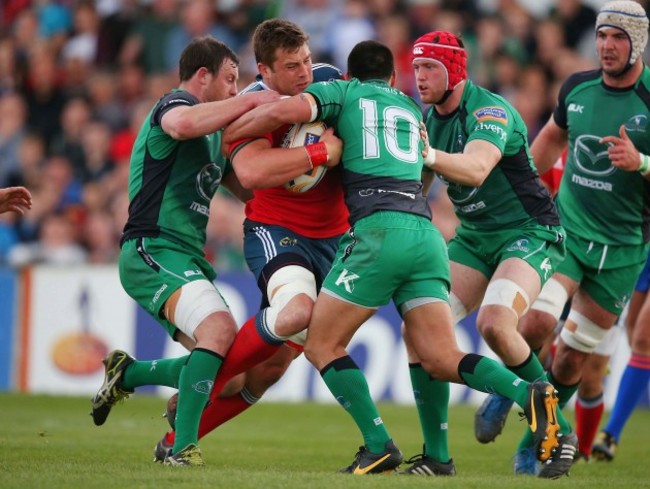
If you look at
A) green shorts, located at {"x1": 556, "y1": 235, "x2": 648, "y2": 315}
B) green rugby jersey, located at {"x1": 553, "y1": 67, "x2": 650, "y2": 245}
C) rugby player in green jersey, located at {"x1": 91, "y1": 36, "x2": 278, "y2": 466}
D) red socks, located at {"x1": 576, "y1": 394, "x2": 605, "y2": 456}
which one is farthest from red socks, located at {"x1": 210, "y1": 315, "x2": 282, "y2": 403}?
red socks, located at {"x1": 576, "y1": 394, "x2": 605, "y2": 456}

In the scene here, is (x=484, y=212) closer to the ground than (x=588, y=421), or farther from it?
farther from it

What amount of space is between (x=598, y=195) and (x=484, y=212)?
115 cm

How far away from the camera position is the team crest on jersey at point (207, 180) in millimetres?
8414

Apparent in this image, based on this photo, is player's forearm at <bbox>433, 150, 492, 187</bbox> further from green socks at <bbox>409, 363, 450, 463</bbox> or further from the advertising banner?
the advertising banner

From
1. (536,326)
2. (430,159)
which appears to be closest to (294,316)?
(430,159)

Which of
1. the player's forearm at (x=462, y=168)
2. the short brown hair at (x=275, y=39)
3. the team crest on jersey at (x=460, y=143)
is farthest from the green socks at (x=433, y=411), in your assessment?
the short brown hair at (x=275, y=39)

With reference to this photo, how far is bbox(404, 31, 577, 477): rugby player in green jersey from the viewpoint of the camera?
26.5 ft

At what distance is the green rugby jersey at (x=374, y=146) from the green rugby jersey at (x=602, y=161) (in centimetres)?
210

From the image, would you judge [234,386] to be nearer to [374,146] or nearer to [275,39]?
[374,146]

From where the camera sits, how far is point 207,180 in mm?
8461

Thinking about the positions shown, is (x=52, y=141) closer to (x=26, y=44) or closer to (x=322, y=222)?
(x=26, y=44)

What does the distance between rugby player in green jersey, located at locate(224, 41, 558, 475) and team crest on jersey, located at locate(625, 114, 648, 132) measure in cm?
219

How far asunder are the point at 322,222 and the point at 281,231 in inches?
12.3

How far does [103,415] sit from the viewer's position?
28.5ft
